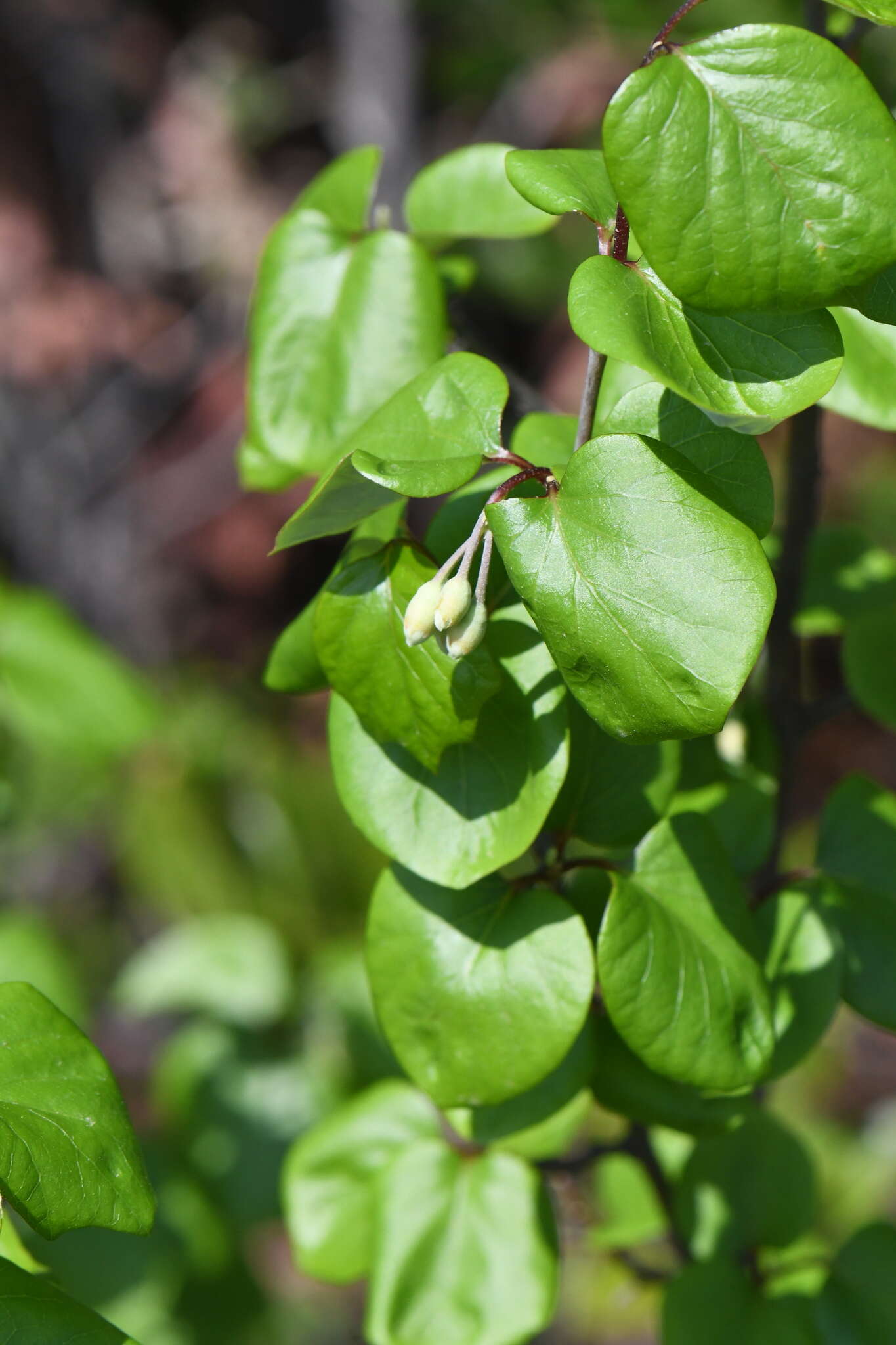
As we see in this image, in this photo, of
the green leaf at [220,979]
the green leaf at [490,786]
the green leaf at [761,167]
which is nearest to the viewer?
the green leaf at [761,167]

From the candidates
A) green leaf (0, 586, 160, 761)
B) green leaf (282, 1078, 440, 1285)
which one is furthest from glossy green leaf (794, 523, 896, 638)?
green leaf (0, 586, 160, 761)


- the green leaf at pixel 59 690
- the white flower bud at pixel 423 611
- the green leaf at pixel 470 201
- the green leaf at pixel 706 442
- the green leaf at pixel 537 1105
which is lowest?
the green leaf at pixel 59 690

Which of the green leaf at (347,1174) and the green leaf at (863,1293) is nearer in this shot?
the green leaf at (863,1293)

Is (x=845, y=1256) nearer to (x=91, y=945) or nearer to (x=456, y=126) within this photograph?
(x=91, y=945)

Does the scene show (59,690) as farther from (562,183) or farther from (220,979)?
(562,183)

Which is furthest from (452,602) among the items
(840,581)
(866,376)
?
(840,581)

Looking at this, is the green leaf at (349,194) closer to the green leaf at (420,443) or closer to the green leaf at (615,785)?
the green leaf at (420,443)

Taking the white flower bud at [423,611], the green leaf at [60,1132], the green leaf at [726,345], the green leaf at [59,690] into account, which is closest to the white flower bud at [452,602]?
the white flower bud at [423,611]
